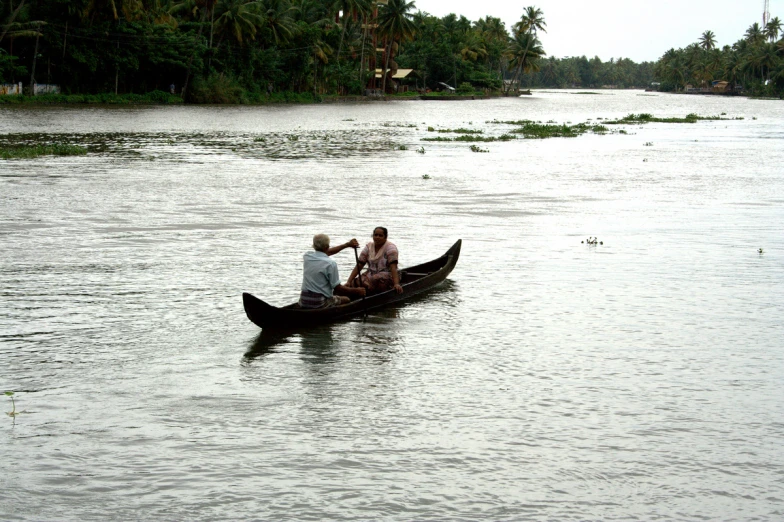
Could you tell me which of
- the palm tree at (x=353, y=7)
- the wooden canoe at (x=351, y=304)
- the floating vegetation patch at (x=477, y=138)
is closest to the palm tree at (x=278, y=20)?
the palm tree at (x=353, y=7)

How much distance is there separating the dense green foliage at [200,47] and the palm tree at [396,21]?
0.45ft

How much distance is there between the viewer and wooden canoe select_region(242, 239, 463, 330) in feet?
36.3

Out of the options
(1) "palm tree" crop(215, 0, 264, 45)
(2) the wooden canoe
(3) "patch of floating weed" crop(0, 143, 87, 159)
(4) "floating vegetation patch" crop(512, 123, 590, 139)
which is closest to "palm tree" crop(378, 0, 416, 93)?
(1) "palm tree" crop(215, 0, 264, 45)

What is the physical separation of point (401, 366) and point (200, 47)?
267 feet

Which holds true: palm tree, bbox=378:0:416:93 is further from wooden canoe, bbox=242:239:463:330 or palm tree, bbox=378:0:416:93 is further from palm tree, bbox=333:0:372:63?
wooden canoe, bbox=242:239:463:330

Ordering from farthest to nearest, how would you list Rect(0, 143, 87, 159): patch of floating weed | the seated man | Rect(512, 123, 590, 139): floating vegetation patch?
Rect(512, 123, 590, 139): floating vegetation patch < Rect(0, 143, 87, 159): patch of floating weed < the seated man

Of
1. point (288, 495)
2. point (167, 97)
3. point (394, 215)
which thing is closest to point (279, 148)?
point (394, 215)

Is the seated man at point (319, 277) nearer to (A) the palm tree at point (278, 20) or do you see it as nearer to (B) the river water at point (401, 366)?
(B) the river water at point (401, 366)

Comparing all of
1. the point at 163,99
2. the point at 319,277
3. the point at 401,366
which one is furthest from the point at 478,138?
the point at 163,99

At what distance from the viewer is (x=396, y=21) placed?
110 metres

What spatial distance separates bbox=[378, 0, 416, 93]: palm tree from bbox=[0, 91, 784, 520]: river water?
3543 inches

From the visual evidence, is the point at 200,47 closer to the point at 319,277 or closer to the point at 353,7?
the point at 353,7

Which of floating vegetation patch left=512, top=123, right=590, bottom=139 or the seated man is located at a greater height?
floating vegetation patch left=512, top=123, right=590, bottom=139

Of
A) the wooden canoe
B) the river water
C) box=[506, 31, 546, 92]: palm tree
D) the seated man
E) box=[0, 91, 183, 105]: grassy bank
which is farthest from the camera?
box=[506, 31, 546, 92]: palm tree
